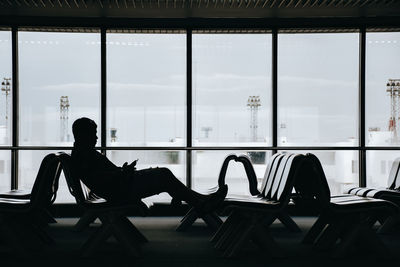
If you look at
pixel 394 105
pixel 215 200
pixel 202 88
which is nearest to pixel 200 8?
pixel 202 88

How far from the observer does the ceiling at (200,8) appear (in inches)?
238

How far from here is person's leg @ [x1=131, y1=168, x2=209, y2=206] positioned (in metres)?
4.27

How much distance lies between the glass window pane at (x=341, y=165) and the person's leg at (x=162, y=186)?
2.89 metres

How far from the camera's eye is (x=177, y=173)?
6.60 m

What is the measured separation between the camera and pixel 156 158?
6.59m

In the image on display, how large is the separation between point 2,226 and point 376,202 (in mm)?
3305

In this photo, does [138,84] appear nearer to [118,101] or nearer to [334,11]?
[118,101]

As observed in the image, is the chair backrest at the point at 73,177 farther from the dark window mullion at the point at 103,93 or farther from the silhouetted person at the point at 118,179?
the dark window mullion at the point at 103,93

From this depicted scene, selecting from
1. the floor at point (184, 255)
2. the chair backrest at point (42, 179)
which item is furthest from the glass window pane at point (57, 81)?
the chair backrest at point (42, 179)

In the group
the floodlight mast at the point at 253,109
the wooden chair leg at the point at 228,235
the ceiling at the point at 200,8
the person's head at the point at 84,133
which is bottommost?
the wooden chair leg at the point at 228,235

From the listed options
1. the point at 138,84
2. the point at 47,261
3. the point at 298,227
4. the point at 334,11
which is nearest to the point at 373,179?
the point at 298,227

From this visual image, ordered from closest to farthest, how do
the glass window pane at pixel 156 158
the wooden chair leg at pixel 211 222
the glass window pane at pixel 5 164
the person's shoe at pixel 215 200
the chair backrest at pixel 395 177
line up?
the person's shoe at pixel 215 200, the wooden chair leg at pixel 211 222, the chair backrest at pixel 395 177, the glass window pane at pixel 5 164, the glass window pane at pixel 156 158

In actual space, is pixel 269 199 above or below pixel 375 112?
below

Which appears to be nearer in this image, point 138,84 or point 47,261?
point 47,261
